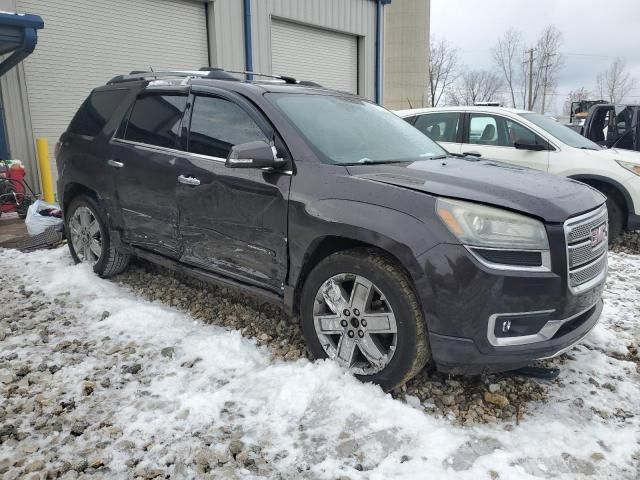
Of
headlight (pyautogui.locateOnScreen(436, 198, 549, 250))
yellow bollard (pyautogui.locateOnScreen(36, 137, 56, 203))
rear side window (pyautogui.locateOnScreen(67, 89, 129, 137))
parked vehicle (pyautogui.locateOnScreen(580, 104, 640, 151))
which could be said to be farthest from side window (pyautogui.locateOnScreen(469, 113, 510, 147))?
yellow bollard (pyautogui.locateOnScreen(36, 137, 56, 203))

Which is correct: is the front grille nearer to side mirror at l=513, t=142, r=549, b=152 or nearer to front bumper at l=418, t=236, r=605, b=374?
front bumper at l=418, t=236, r=605, b=374

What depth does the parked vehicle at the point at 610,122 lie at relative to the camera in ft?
31.4

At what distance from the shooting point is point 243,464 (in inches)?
95.3

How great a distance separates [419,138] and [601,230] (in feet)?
5.21

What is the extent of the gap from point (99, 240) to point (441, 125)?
5.08 metres

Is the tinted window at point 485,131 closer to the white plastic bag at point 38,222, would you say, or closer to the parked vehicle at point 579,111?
the white plastic bag at point 38,222

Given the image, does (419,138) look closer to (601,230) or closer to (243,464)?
(601,230)

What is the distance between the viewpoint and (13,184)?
786cm

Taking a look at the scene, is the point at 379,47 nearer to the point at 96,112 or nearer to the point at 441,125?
the point at 441,125

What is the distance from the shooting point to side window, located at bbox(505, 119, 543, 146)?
691 cm

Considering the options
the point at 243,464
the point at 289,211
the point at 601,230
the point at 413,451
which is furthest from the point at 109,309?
the point at 601,230

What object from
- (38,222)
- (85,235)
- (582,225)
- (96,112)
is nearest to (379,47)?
(38,222)

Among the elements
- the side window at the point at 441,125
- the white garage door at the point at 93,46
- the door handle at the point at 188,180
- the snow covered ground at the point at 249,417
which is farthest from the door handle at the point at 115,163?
the white garage door at the point at 93,46

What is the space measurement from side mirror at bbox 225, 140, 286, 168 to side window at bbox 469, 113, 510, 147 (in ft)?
16.2
